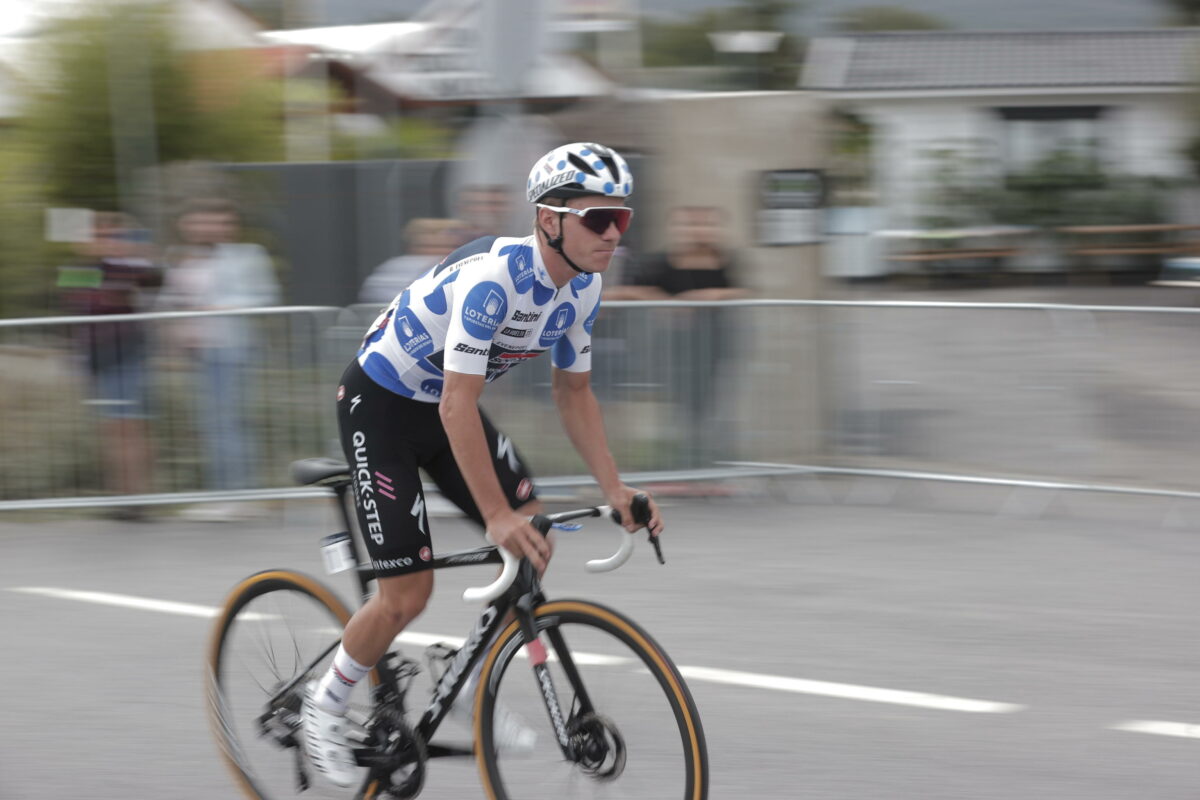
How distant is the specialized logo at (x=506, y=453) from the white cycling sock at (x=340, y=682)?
669mm

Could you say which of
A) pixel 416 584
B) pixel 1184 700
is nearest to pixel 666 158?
pixel 1184 700

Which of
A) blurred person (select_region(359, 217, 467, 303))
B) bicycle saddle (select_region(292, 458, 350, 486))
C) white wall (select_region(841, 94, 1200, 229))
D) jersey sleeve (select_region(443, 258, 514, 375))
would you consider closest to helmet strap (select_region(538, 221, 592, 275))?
jersey sleeve (select_region(443, 258, 514, 375))

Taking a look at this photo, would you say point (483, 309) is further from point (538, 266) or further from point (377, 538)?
point (377, 538)

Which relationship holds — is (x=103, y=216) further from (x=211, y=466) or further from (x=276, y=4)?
(x=276, y=4)

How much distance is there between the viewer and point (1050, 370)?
857cm

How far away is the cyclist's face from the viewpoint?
3.55 metres

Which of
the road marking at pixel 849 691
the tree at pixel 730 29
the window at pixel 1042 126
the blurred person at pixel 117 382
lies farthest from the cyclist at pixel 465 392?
the window at pixel 1042 126

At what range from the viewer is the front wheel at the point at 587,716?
353cm

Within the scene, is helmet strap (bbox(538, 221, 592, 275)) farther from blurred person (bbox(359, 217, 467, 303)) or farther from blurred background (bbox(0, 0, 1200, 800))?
blurred person (bbox(359, 217, 467, 303))

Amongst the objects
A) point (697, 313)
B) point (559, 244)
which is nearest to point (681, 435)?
point (697, 313)

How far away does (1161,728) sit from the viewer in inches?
194

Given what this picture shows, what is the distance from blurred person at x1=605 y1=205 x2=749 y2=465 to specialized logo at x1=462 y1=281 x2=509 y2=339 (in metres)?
5.07

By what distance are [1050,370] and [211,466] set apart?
4.92 metres

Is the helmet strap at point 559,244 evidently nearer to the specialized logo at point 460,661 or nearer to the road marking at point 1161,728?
the specialized logo at point 460,661
